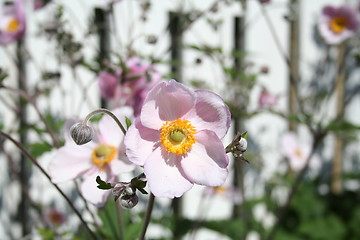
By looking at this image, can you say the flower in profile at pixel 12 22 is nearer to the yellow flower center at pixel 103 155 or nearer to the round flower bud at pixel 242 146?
the yellow flower center at pixel 103 155

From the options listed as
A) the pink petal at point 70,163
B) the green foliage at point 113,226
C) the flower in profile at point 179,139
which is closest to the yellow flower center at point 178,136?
the flower in profile at point 179,139

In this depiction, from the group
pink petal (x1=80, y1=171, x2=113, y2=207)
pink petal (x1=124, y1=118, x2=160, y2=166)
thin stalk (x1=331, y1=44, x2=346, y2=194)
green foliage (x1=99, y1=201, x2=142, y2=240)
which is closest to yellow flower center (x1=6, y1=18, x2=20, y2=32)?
green foliage (x1=99, y1=201, x2=142, y2=240)

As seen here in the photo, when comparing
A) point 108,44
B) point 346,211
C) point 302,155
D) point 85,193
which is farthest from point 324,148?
point 85,193

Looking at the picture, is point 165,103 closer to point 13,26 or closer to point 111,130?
point 111,130

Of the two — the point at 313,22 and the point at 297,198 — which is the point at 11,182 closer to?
the point at 297,198

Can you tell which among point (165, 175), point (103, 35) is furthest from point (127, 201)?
point (103, 35)
